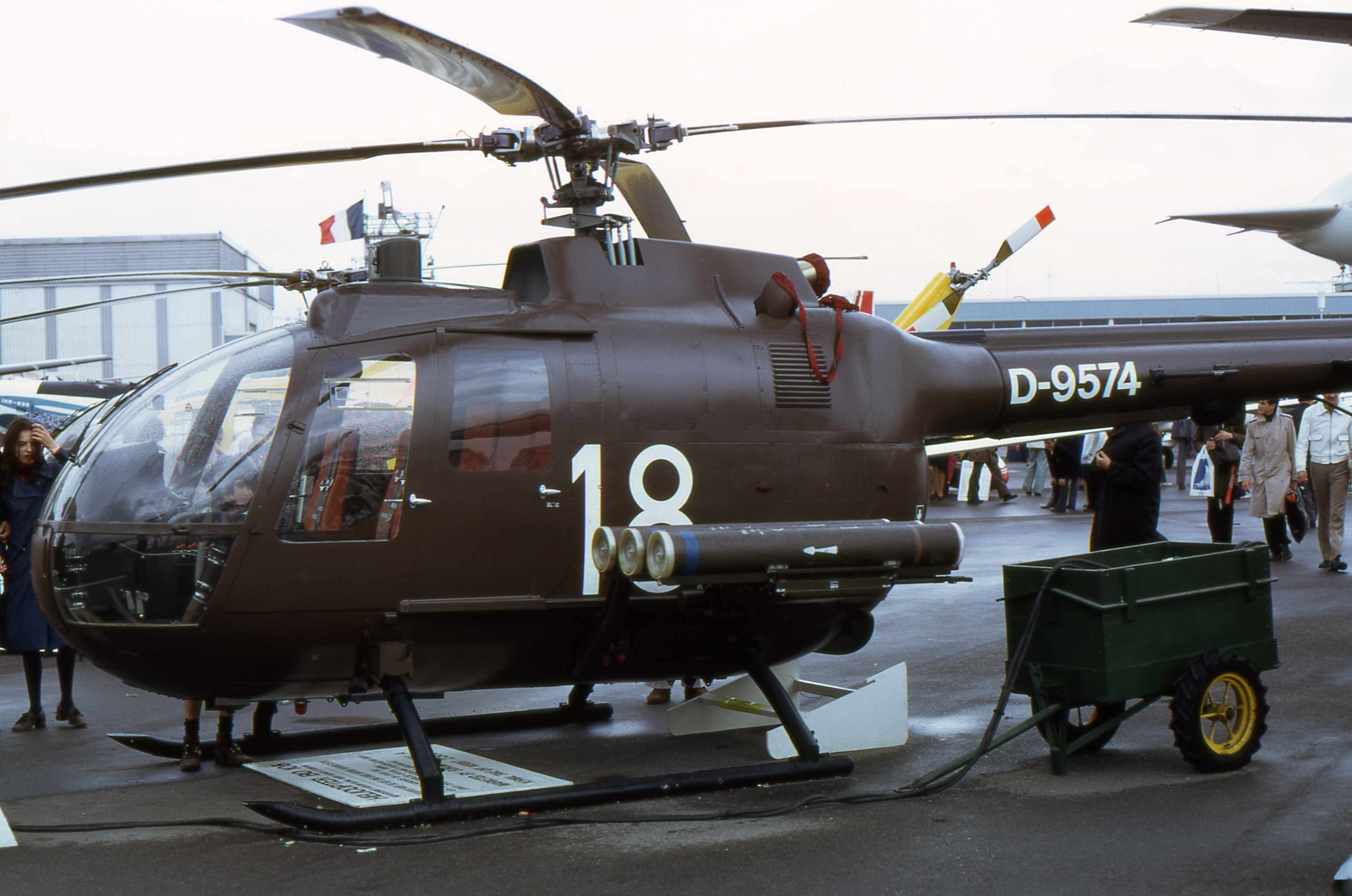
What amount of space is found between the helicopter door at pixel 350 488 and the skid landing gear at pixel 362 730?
1.21 metres

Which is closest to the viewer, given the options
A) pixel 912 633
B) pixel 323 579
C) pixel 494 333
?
pixel 323 579

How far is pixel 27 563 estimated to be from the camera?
8.08 metres

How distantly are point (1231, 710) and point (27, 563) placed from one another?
24.1 ft

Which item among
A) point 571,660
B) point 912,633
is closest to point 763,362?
point 571,660

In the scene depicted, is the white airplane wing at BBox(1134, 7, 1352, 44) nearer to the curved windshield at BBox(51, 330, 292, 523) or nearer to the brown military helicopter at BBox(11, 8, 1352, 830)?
the brown military helicopter at BBox(11, 8, 1352, 830)

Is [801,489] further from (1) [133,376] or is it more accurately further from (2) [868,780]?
(1) [133,376]

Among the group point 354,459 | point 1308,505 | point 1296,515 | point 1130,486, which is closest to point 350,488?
point 354,459

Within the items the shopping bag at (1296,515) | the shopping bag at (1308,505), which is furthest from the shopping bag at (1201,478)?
the shopping bag at (1296,515)

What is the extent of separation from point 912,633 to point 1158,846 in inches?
222

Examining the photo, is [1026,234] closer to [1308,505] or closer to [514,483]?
[1308,505]

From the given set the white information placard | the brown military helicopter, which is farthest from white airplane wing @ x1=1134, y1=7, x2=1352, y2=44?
the white information placard

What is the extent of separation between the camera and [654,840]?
5156 millimetres

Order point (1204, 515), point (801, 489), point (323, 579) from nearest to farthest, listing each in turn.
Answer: point (323, 579) → point (801, 489) → point (1204, 515)

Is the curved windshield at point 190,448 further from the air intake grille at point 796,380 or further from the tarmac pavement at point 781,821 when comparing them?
the air intake grille at point 796,380
